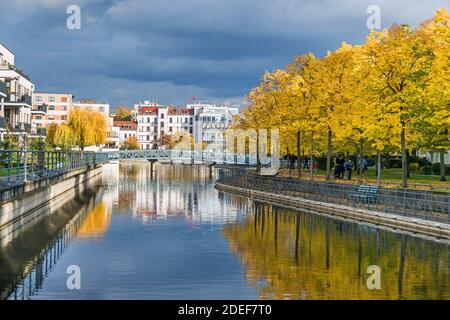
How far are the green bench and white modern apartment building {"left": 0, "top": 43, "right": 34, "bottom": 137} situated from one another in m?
47.2

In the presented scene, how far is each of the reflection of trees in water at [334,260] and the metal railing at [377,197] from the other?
7.26 ft

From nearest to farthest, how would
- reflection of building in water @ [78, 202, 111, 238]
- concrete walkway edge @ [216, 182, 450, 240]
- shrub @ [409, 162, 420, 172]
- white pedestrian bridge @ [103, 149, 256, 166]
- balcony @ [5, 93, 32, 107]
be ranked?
concrete walkway edge @ [216, 182, 450, 240]
reflection of building in water @ [78, 202, 111, 238]
shrub @ [409, 162, 420, 172]
balcony @ [5, 93, 32, 107]
white pedestrian bridge @ [103, 149, 256, 166]

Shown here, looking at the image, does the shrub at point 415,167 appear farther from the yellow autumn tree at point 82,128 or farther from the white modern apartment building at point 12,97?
the yellow autumn tree at point 82,128

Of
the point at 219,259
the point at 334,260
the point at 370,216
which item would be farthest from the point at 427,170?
the point at 219,259

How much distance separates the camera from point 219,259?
893 inches

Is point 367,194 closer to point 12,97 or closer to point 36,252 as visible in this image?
point 36,252

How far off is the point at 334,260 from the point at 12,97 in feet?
218

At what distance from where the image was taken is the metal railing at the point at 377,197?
29.4 meters

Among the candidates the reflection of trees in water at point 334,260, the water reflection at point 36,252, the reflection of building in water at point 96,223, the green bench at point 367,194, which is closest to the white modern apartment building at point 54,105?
the reflection of building in water at point 96,223

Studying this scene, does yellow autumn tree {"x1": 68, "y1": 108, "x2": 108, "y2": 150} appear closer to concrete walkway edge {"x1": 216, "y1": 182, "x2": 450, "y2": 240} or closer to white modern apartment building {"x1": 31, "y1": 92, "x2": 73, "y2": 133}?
concrete walkway edge {"x1": 216, "y1": 182, "x2": 450, "y2": 240}

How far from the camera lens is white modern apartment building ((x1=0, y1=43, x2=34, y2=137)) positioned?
3036 inches

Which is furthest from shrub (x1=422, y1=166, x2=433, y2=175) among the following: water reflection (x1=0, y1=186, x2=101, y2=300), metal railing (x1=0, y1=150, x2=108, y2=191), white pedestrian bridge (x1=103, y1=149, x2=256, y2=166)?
water reflection (x1=0, y1=186, x2=101, y2=300)
